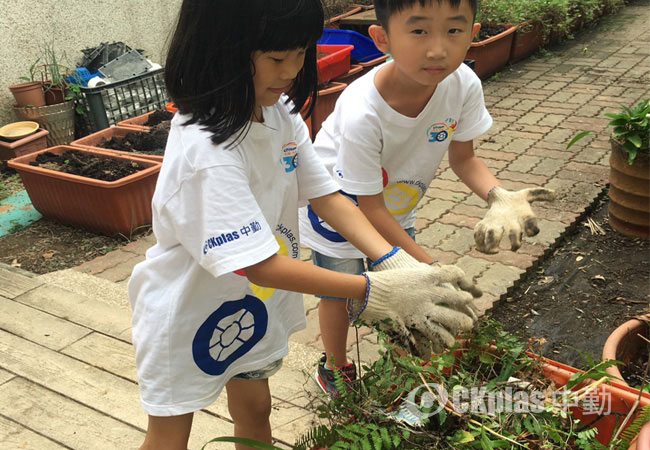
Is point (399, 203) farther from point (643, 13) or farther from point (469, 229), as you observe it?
point (643, 13)

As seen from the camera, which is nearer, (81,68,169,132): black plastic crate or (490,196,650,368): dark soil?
(490,196,650,368): dark soil

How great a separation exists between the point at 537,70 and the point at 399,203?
523 cm

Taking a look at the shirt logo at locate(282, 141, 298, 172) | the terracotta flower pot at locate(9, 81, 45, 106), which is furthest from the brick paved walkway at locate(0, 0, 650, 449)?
the terracotta flower pot at locate(9, 81, 45, 106)

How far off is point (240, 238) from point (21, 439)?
139cm

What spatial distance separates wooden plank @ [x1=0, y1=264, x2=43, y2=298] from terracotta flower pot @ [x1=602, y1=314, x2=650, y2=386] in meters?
2.64

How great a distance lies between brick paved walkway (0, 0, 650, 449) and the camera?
7.27 ft

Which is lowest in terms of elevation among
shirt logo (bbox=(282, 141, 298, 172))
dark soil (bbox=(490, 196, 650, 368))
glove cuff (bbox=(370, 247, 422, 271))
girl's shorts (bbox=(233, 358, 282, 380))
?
dark soil (bbox=(490, 196, 650, 368))

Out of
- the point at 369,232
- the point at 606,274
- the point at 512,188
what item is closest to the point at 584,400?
the point at 369,232

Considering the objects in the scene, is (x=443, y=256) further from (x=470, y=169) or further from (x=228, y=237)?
(x=228, y=237)

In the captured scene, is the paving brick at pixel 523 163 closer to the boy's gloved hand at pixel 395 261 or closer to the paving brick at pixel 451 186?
the paving brick at pixel 451 186

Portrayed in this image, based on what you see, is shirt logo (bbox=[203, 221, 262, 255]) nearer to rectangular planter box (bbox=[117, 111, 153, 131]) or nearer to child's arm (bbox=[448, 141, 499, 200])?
child's arm (bbox=[448, 141, 499, 200])

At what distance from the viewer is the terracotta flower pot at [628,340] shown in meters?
1.87

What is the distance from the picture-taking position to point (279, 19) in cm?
128

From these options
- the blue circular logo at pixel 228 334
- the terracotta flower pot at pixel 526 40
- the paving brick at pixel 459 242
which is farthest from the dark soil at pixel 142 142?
the terracotta flower pot at pixel 526 40
